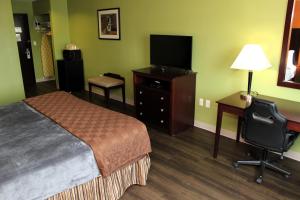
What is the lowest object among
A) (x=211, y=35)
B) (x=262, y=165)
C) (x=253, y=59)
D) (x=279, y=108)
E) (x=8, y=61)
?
(x=262, y=165)

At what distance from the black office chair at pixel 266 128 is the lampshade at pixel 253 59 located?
0.51 m

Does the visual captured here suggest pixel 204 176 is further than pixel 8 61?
No

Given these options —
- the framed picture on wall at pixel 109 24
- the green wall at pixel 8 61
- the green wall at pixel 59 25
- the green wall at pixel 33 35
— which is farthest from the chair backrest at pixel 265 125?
the green wall at pixel 33 35

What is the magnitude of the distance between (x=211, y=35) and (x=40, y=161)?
2.69 meters

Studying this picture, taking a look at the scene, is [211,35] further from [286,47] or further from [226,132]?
[226,132]

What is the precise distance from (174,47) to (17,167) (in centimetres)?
269

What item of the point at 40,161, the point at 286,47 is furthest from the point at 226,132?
the point at 40,161

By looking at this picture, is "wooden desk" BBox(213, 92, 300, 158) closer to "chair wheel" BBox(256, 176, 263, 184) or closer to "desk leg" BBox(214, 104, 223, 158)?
"desk leg" BBox(214, 104, 223, 158)

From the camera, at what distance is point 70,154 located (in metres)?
1.92

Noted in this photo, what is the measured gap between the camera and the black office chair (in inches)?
91.0

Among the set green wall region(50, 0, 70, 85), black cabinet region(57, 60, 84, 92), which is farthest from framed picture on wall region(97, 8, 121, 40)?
green wall region(50, 0, 70, 85)

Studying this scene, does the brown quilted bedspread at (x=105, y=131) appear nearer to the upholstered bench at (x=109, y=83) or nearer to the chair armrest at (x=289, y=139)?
the chair armrest at (x=289, y=139)

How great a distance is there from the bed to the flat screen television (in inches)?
59.9

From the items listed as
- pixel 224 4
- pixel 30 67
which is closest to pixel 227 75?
pixel 224 4
